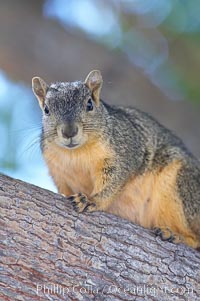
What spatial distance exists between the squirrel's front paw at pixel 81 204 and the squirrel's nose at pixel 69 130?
1.11 feet

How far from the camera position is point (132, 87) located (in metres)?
5.55

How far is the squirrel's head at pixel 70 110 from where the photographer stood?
12.6 feet

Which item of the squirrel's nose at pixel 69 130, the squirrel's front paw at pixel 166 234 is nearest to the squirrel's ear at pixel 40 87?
the squirrel's nose at pixel 69 130

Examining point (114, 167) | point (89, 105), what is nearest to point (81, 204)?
point (114, 167)

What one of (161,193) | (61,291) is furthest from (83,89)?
(61,291)

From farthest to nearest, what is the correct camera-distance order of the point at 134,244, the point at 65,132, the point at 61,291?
the point at 65,132, the point at 134,244, the point at 61,291

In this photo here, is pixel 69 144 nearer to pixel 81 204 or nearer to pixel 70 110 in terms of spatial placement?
pixel 70 110

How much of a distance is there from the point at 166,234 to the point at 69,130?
2.59ft

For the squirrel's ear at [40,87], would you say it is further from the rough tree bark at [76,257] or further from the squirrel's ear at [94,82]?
the rough tree bark at [76,257]

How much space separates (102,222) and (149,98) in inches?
87.4

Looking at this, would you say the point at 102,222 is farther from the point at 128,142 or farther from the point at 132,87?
the point at 132,87

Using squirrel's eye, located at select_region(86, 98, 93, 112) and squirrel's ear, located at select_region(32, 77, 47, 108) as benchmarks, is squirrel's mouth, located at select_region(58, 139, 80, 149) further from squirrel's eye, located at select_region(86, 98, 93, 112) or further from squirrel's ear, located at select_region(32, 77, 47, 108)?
squirrel's ear, located at select_region(32, 77, 47, 108)

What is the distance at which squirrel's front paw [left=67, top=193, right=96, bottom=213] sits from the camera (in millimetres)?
3593

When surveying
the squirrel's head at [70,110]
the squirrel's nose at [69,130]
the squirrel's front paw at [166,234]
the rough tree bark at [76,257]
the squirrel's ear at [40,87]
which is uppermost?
the squirrel's ear at [40,87]
